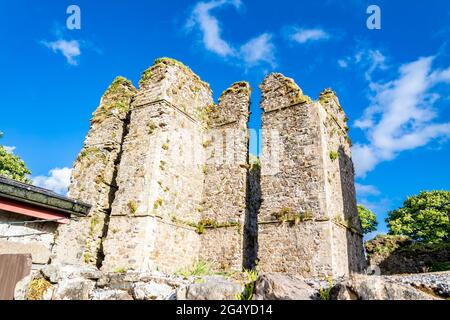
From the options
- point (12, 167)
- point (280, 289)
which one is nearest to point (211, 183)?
point (280, 289)

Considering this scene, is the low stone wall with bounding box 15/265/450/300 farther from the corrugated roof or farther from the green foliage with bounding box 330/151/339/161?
the green foliage with bounding box 330/151/339/161

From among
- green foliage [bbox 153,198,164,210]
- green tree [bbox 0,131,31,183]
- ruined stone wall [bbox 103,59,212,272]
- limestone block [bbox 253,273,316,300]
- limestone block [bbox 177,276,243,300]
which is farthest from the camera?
green tree [bbox 0,131,31,183]

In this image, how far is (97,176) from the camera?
14695 millimetres

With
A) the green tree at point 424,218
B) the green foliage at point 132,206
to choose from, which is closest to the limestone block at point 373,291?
the green foliage at point 132,206

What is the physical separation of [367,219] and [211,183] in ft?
86.5

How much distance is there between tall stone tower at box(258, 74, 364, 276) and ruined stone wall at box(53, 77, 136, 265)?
6.97 meters

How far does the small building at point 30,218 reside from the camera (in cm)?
525

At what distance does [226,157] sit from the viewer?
1580 centimetres

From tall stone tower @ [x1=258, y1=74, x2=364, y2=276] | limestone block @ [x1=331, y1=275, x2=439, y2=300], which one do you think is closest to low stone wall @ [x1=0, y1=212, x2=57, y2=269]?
limestone block @ [x1=331, y1=275, x2=439, y2=300]

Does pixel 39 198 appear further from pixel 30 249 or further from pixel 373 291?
pixel 373 291

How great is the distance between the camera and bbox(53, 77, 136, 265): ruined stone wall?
1360 cm

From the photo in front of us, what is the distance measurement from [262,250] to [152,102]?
788 centimetres

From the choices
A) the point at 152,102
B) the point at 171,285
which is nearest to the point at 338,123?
the point at 152,102

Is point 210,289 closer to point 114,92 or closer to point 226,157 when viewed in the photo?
point 226,157
